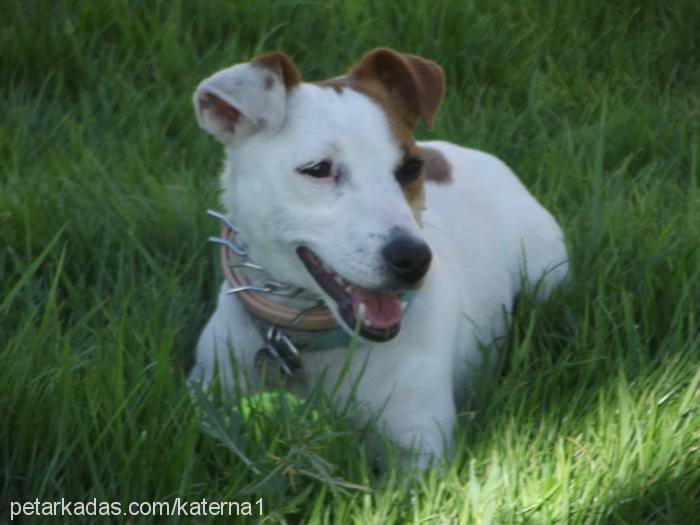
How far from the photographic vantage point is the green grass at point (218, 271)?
113 inches

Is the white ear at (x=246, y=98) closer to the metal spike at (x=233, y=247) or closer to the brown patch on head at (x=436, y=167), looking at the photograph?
the metal spike at (x=233, y=247)

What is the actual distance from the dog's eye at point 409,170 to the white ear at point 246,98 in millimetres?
315

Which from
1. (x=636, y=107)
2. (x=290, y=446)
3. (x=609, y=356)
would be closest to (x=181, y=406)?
(x=290, y=446)

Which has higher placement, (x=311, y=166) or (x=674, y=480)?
(x=311, y=166)

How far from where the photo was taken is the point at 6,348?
3.13 meters

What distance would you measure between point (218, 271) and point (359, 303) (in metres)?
0.86

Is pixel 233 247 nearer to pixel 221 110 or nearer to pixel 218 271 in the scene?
pixel 221 110

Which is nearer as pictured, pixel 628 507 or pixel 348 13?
pixel 628 507

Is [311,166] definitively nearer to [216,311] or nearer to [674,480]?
[216,311]

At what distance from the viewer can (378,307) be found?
319 centimetres

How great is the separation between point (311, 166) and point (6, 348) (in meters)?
0.83

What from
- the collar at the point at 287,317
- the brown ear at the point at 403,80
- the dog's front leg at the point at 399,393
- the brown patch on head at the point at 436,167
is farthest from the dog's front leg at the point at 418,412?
the brown patch on head at the point at 436,167

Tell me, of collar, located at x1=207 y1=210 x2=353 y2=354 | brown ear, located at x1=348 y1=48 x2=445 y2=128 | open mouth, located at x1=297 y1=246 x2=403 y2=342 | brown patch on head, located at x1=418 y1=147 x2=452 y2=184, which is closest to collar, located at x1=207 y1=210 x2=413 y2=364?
collar, located at x1=207 y1=210 x2=353 y2=354

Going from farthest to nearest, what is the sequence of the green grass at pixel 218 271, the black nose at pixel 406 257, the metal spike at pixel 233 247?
the metal spike at pixel 233 247 → the black nose at pixel 406 257 → the green grass at pixel 218 271
